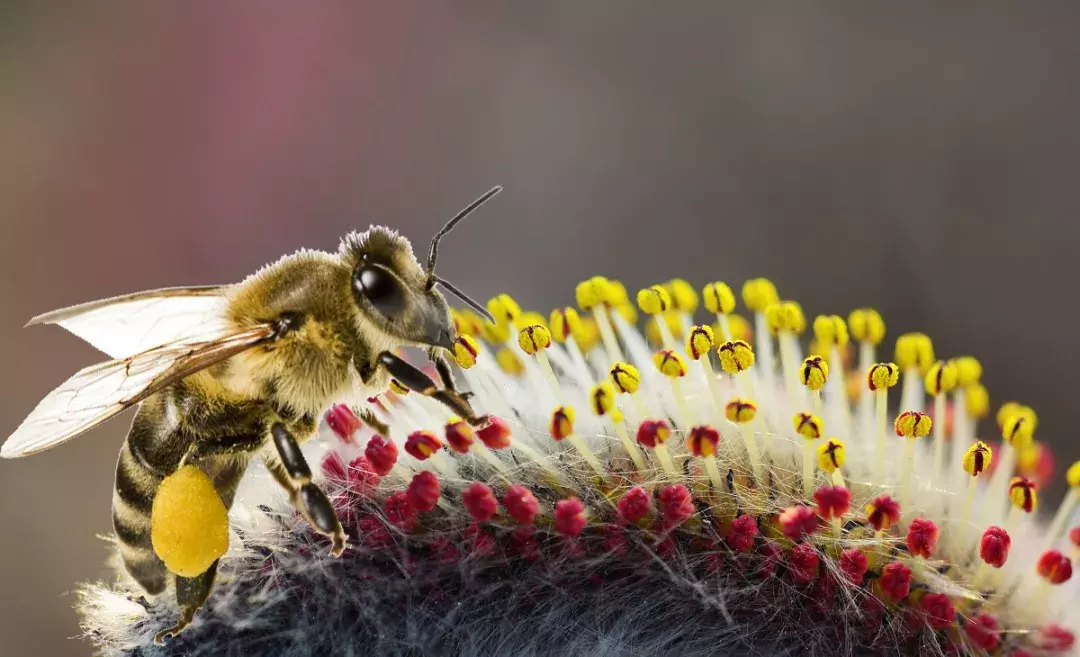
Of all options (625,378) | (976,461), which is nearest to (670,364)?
(625,378)

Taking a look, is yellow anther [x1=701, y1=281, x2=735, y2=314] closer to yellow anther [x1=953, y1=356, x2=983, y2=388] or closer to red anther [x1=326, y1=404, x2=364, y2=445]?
yellow anther [x1=953, y1=356, x2=983, y2=388]

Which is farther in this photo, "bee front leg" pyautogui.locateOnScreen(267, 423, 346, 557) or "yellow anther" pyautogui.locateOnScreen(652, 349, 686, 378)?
"yellow anther" pyautogui.locateOnScreen(652, 349, 686, 378)

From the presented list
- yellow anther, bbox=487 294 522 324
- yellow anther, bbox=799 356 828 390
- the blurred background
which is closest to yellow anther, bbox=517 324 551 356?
yellow anther, bbox=487 294 522 324

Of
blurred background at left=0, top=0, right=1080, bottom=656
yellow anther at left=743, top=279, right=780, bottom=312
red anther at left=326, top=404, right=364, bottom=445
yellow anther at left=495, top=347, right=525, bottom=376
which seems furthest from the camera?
blurred background at left=0, top=0, right=1080, bottom=656

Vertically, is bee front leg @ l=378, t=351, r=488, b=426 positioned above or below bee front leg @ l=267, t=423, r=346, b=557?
above

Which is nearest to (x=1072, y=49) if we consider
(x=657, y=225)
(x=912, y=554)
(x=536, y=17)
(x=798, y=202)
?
(x=798, y=202)

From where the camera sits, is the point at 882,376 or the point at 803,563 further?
the point at 882,376

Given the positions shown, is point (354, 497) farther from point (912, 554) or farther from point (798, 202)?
point (798, 202)

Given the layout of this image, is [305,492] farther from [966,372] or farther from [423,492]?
[966,372]
